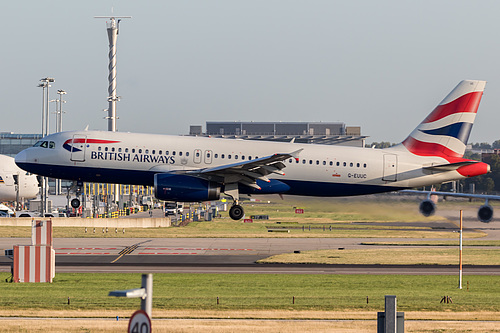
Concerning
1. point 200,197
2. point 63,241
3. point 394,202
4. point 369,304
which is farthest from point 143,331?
point 63,241

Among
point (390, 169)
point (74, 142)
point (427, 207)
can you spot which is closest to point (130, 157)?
point (74, 142)

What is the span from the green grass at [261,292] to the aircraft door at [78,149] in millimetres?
8223

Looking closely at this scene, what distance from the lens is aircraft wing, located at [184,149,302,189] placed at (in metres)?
45.6

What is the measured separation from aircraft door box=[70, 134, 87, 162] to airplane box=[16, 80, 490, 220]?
0.21 feet

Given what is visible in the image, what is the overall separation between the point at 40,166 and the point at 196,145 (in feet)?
34.0

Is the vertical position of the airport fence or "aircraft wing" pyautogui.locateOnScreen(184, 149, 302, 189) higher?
"aircraft wing" pyautogui.locateOnScreen(184, 149, 302, 189)

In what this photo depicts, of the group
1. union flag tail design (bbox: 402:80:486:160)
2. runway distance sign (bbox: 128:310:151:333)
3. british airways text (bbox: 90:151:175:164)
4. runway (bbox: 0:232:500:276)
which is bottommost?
runway (bbox: 0:232:500:276)

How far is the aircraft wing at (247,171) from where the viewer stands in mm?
45625

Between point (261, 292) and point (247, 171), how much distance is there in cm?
1222

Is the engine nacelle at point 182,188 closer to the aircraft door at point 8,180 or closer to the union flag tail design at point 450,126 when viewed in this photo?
the union flag tail design at point 450,126

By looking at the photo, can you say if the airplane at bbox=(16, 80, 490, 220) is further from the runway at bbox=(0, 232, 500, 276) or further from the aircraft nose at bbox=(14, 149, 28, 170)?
the runway at bbox=(0, 232, 500, 276)

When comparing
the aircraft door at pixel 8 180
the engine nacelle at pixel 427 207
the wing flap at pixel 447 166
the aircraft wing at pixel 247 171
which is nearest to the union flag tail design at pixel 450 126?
the wing flap at pixel 447 166

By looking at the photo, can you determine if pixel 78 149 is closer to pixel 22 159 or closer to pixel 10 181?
pixel 22 159

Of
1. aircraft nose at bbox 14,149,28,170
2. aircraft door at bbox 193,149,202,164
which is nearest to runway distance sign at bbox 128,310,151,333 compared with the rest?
aircraft door at bbox 193,149,202,164
